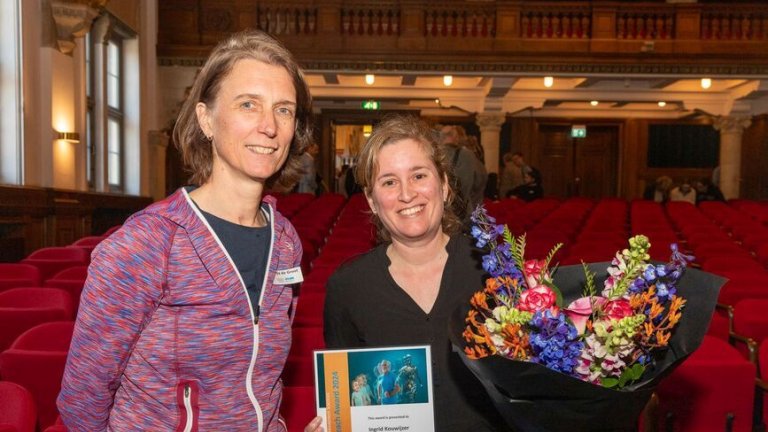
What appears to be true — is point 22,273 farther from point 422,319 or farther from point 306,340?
point 422,319

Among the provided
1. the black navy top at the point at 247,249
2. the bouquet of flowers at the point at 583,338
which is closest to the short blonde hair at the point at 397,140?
the black navy top at the point at 247,249

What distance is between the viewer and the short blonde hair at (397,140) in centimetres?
197

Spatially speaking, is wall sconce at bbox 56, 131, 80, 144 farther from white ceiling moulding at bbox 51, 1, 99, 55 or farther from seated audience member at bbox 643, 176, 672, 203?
seated audience member at bbox 643, 176, 672, 203

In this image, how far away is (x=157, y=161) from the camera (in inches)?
527

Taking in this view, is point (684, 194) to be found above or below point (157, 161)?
below

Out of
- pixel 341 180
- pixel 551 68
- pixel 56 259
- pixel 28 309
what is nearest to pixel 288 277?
pixel 28 309

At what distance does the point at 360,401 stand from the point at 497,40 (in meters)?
13.5

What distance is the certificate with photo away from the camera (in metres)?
1.52

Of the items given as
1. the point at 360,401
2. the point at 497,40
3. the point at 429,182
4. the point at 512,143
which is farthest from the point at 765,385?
the point at 512,143

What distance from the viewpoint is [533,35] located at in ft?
47.1

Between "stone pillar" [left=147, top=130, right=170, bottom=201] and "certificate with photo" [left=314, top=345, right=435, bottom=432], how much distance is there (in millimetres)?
12295

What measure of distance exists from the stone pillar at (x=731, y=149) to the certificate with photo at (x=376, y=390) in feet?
53.9

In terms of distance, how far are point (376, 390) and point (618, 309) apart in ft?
1.82

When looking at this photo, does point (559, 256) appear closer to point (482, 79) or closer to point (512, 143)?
point (482, 79)
